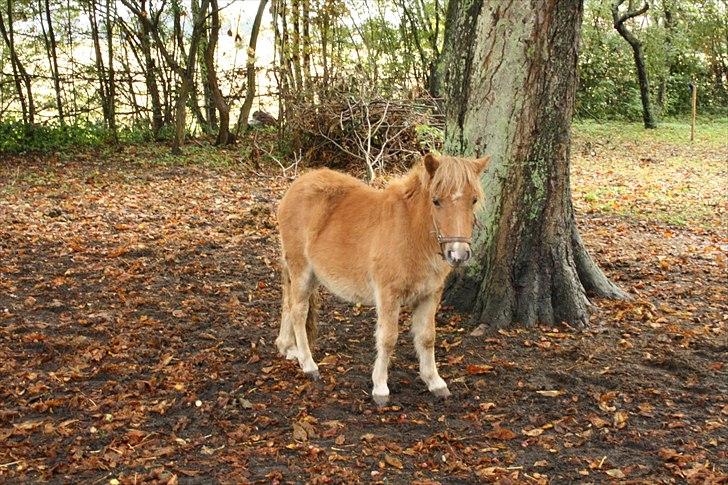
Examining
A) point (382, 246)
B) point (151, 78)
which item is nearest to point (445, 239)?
point (382, 246)

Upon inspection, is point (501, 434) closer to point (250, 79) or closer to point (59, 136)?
point (250, 79)

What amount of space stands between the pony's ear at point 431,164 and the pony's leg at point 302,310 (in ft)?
4.49

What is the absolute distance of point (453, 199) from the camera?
13.0 ft

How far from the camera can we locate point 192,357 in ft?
17.1

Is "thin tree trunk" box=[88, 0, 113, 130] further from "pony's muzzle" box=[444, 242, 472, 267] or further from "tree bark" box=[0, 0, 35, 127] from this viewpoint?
"pony's muzzle" box=[444, 242, 472, 267]

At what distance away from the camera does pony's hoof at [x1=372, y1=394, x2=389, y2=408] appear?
449cm

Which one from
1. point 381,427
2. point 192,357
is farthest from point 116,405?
point 381,427

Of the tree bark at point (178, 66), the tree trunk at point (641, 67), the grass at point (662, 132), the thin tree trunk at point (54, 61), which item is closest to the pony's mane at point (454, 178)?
the tree bark at point (178, 66)

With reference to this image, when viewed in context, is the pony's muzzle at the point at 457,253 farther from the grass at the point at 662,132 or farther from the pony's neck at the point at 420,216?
the grass at the point at 662,132

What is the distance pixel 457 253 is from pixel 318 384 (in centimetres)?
156

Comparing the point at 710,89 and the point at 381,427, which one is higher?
the point at 710,89

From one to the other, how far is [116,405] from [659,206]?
9181 mm

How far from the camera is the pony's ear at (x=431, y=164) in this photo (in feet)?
13.1

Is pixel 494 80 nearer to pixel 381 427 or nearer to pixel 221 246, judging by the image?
pixel 381 427
